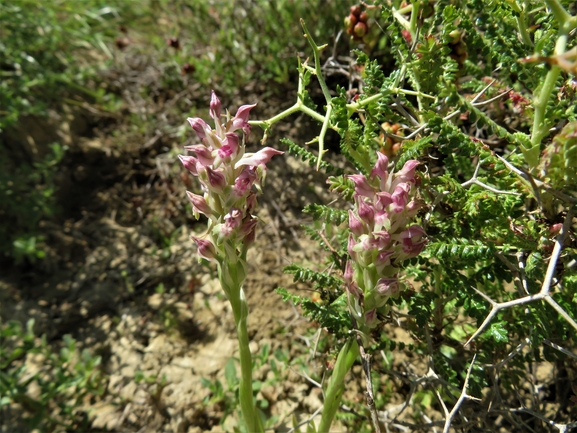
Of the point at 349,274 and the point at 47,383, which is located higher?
the point at 349,274

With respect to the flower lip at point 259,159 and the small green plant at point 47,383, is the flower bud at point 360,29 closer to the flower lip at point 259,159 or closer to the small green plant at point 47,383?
the flower lip at point 259,159

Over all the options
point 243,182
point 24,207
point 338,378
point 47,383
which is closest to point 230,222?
point 243,182

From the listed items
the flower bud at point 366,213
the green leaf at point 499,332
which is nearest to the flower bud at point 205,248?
the flower bud at point 366,213

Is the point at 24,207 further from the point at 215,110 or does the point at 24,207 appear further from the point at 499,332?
the point at 499,332

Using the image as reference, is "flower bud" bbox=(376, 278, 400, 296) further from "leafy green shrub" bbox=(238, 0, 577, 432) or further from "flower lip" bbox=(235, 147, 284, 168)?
"flower lip" bbox=(235, 147, 284, 168)

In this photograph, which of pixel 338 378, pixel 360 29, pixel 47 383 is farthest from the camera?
pixel 47 383

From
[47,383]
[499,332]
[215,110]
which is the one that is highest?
[215,110]
